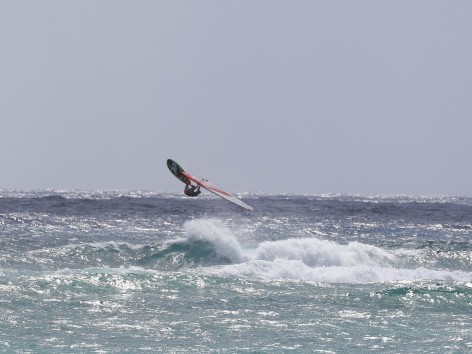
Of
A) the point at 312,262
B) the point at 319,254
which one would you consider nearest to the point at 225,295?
the point at 312,262

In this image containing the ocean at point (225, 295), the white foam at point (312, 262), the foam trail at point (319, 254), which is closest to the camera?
the ocean at point (225, 295)

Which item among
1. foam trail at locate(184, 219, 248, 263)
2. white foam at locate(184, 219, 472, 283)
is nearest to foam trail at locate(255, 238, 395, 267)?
white foam at locate(184, 219, 472, 283)

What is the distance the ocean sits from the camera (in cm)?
1853

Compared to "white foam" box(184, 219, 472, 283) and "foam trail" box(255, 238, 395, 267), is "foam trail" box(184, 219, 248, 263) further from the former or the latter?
"foam trail" box(255, 238, 395, 267)

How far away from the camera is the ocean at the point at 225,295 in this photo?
60.8 feet

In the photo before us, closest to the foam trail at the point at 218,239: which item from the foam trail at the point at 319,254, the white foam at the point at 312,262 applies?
the white foam at the point at 312,262

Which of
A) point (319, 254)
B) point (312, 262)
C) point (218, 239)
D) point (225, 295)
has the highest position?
point (218, 239)

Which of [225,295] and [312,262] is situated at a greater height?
[312,262]

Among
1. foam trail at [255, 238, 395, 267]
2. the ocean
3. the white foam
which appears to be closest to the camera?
the ocean

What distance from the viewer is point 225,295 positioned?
79.4ft

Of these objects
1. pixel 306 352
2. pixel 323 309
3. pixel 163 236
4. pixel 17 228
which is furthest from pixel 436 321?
pixel 17 228

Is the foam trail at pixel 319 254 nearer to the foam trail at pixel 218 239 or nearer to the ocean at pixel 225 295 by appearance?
the ocean at pixel 225 295

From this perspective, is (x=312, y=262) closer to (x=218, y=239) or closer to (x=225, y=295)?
(x=218, y=239)

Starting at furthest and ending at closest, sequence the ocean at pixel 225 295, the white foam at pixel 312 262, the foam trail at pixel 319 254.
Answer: the foam trail at pixel 319 254
the white foam at pixel 312 262
the ocean at pixel 225 295
